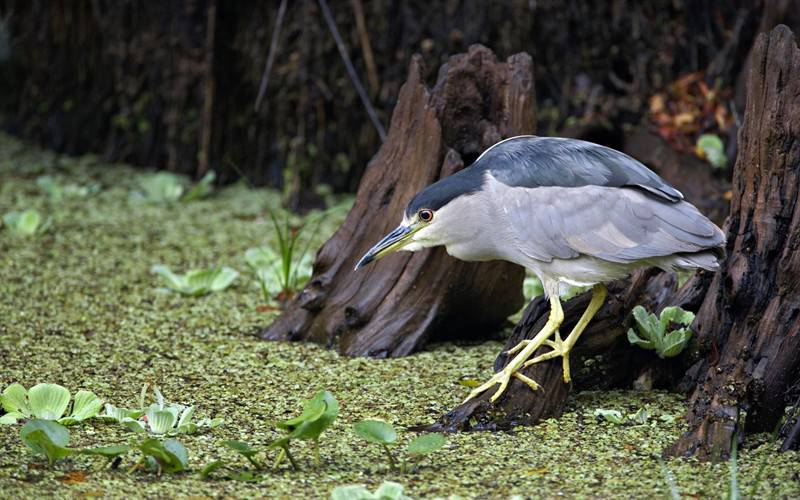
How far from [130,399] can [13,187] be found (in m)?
3.34

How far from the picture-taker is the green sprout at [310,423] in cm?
226

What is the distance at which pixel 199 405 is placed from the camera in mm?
2846

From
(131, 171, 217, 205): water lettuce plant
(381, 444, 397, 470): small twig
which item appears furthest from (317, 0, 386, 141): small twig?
(381, 444, 397, 470): small twig

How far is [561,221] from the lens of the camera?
2787 millimetres

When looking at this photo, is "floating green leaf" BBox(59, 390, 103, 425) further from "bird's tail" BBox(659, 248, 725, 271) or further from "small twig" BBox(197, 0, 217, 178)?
"small twig" BBox(197, 0, 217, 178)

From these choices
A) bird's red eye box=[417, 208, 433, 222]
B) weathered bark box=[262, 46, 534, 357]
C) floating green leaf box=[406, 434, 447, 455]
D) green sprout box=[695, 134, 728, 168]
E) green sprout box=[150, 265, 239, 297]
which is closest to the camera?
floating green leaf box=[406, 434, 447, 455]

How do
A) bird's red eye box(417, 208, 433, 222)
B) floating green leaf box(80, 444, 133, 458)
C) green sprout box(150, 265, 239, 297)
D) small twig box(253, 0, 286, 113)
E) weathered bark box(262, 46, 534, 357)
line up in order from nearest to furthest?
1. floating green leaf box(80, 444, 133, 458)
2. bird's red eye box(417, 208, 433, 222)
3. weathered bark box(262, 46, 534, 357)
4. green sprout box(150, 265, 239, 297)
5. small twig box(253, 0, 286, 113)

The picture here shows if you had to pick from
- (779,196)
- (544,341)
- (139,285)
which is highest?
(779,196)

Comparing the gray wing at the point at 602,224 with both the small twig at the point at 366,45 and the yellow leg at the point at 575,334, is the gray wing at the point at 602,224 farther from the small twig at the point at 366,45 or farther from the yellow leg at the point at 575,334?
the small twig at the point at 366,45

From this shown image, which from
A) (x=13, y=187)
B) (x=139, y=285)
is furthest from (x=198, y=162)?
(x=139, y=285)

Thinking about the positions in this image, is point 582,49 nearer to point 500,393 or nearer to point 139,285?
point 139,285

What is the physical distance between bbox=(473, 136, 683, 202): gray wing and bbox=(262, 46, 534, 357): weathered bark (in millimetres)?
466

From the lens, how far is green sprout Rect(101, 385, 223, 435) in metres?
2.52

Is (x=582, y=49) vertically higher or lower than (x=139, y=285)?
higher
